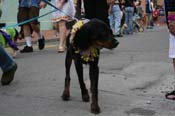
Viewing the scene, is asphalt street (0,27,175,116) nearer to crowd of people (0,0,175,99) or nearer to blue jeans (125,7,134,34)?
crowd of people (0,0,175,99)

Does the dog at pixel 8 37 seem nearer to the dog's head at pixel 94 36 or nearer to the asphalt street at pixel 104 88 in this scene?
the asphalt street at pixel 104 88

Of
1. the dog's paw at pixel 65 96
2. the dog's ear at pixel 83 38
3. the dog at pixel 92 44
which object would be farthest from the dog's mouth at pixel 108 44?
the dog's paw at pixel 65 96

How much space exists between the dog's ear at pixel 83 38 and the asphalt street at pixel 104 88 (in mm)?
808

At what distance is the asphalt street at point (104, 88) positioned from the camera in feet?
19.8

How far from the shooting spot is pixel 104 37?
5484 millimetres

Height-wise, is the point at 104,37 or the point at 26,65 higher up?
the point at 104,37

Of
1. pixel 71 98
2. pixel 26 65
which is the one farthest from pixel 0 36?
pixel 71 98

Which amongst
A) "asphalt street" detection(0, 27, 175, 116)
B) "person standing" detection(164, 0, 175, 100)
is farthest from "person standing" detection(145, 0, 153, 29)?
"person standing" detection(164, 0, 175, 100)

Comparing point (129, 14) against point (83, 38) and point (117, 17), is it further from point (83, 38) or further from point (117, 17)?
point (83, 38)

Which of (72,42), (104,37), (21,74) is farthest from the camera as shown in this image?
(21,74)

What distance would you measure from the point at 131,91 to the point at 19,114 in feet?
6.54

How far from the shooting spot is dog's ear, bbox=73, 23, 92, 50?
5566mm

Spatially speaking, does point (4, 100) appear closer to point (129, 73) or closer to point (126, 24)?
point (129, 73)

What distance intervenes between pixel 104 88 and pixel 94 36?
1.92m
